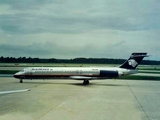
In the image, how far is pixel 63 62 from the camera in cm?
12062

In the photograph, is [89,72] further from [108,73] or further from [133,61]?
[133,61]

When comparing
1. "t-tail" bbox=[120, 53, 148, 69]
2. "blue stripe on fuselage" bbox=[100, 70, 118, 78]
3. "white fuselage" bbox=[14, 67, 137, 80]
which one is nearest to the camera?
"blue stripe on fuselage" bbox=[100, 70, 118, 78]

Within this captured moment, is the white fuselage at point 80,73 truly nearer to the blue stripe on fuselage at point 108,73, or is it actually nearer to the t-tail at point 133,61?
the blue stripe on fuselage at point 108,73

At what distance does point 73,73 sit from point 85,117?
26785 mm

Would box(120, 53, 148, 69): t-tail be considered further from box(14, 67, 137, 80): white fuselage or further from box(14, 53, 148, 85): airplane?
box(14, 67, 137, 80): white fuselage

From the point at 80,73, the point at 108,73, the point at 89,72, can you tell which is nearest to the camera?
the point at 108,73

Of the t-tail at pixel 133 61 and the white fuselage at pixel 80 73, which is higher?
the t-tail at pixel 133 61

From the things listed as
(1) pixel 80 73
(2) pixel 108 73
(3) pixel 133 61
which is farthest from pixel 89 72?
(3) pixel 133 61

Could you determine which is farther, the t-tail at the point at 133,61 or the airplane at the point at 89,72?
the t-tail at the point at 133,61

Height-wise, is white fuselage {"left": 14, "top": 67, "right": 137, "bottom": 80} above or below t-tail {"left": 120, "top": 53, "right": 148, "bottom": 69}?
below

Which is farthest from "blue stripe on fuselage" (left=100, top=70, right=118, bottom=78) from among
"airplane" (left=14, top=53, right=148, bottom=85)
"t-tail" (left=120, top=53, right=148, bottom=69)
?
"t-tail" (left=120, top=53, right=148, bottom=69)

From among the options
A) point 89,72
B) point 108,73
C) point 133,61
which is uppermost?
point 133,61

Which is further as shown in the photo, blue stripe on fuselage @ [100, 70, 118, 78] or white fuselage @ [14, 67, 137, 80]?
white fuselage @ [14, 67, 137, 80]

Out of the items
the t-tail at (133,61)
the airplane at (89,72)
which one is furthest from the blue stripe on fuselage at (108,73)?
the t-tail at (133,61)
